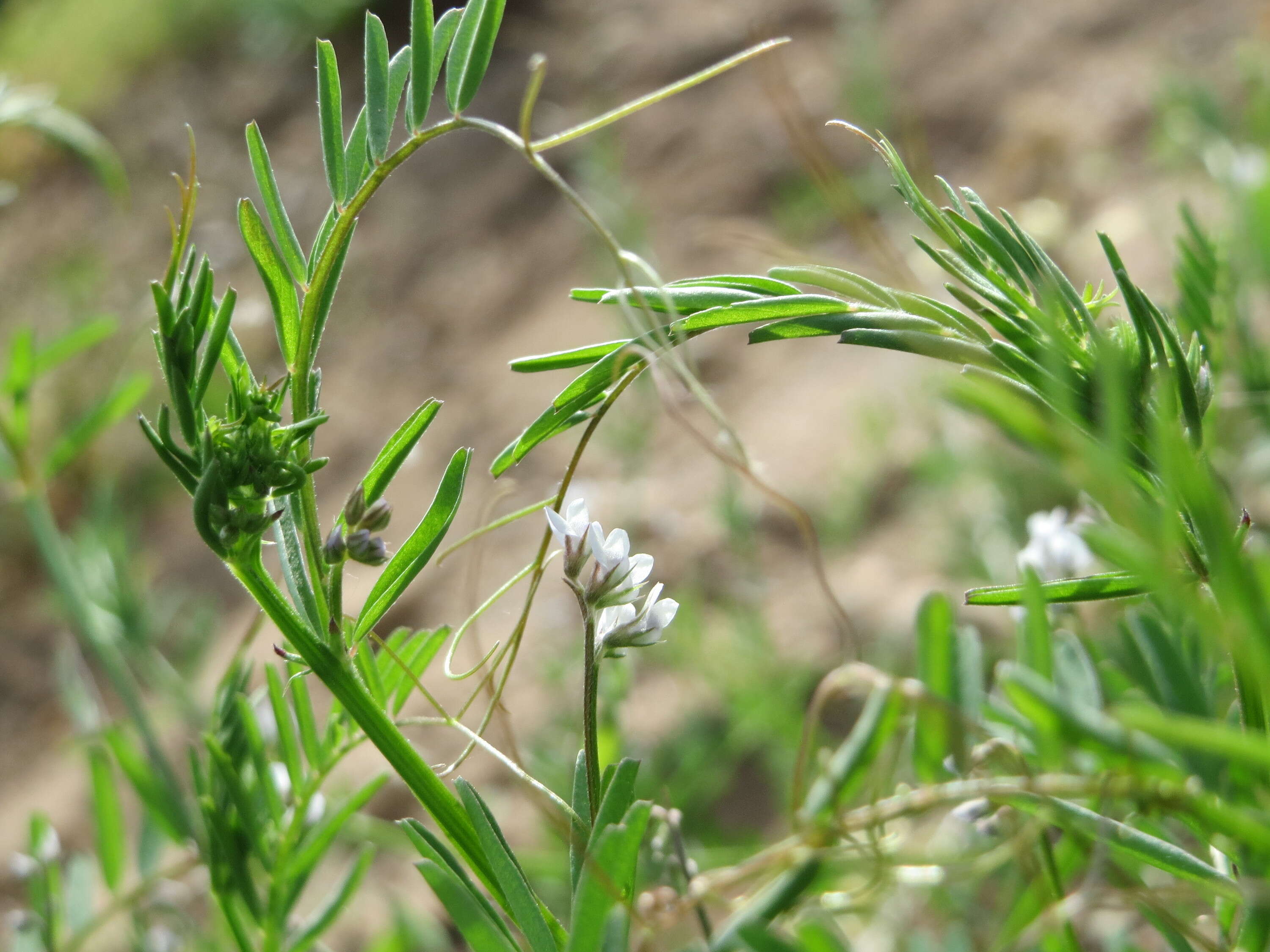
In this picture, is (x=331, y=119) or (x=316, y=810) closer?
(x=331, y=119)

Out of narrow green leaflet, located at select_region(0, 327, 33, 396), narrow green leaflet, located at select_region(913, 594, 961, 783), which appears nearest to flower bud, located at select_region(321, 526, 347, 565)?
narrow green leaflet, located at select_region(913, 594, 961, 783)

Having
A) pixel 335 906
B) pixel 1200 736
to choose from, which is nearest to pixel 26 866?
pixel 335 906

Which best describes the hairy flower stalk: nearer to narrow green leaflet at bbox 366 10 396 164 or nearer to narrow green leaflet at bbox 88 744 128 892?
narrow green leaflet at bbox 366 10 396 164

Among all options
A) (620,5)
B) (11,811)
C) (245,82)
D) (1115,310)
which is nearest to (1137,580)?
(1115,310)

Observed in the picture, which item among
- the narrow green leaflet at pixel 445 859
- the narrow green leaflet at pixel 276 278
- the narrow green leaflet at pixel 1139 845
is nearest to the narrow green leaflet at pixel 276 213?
the narrow green leaflet at pixel 276 278

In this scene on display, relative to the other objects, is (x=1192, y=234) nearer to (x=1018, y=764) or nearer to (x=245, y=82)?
(x=1018, y=764)

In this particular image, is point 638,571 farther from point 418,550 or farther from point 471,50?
point 471,50

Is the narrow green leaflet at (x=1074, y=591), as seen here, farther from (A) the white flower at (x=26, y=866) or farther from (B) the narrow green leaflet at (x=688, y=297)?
(A) the white flower at (x=26, y=866)
